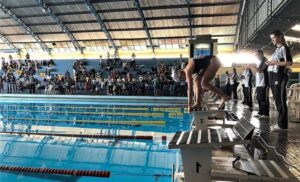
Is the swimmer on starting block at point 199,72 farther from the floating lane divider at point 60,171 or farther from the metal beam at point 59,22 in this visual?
the metal beam at point 59,22

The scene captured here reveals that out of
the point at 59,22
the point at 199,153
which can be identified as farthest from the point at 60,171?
the point at 59,22

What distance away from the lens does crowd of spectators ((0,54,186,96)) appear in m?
17.6

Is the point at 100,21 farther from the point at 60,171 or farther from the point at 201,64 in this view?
the point at 201,64

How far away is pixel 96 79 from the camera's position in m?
18.8

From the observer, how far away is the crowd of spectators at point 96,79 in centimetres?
1759

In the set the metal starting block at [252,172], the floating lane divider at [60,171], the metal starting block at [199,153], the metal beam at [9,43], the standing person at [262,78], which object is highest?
the metal beam at [9,43]

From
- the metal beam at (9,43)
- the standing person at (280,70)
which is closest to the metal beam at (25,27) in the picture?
the metal beam at (9,43)

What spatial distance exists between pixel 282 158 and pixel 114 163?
2.99 meters

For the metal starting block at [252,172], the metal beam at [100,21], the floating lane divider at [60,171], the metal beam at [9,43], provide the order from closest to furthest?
the metal starting block at [252,172], the floating lane divider at [60,171], the metal beam at [100,21], the metal beam at [9,43]

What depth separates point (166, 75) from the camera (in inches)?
678

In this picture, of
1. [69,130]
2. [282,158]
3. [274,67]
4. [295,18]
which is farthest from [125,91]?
[282,158]

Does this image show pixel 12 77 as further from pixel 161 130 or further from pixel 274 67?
pixel 274 67

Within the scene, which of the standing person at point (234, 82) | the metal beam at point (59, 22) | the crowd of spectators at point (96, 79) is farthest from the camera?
the metal beam at point (59, 22)

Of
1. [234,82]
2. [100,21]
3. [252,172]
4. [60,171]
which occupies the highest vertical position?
[100,21]
